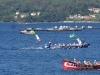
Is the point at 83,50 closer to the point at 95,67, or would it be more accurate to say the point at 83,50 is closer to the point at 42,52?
the point at 42,52

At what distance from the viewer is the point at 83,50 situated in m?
105

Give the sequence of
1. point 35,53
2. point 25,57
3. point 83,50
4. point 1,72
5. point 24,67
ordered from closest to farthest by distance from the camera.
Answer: point 1,72 < point 24,67 < point 25,57 < point 35,53 < point 83,50

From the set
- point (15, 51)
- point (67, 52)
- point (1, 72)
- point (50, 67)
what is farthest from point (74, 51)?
point (1, 72)

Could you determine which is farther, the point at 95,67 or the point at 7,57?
the point at 7,57

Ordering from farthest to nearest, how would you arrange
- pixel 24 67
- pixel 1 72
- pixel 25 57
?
pixel 25 57, pixel 24 67, pixel 1 72

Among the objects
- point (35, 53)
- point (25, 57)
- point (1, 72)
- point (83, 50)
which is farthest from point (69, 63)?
point (83, 50)

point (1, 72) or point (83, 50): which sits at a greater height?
point (1, 72)

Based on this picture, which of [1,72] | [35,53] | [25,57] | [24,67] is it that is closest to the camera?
[1,72]

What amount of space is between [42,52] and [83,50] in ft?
26.3

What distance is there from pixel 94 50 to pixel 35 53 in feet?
40.5

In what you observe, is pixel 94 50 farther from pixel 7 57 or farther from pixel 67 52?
pixel 7 57

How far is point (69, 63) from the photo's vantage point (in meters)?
75.1

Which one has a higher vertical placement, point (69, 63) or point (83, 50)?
point (69, 63)

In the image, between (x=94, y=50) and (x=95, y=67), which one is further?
(x=94, y=50)
